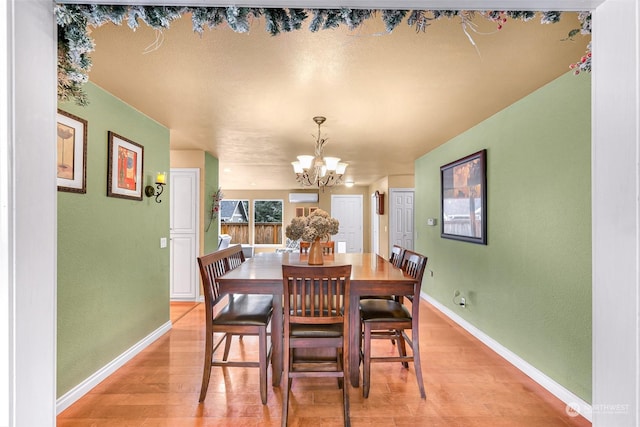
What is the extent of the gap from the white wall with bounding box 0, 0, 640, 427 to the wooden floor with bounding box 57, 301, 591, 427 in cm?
123

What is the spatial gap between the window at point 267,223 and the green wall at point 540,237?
7283 mm

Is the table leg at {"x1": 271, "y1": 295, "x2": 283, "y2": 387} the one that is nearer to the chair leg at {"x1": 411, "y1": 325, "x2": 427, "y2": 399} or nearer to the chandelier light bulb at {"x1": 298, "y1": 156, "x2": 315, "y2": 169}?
the chair leg at {"x1": 411, "y1": 325, "x2": 427, "y2": 399}

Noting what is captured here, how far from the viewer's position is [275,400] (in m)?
2.15

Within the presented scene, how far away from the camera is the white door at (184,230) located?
455 centimetres

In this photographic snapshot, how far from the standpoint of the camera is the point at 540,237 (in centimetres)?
239

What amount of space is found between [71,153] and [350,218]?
7.83 metres

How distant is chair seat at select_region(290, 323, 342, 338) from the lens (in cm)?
199

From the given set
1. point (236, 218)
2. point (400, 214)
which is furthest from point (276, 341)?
point (236, 218)

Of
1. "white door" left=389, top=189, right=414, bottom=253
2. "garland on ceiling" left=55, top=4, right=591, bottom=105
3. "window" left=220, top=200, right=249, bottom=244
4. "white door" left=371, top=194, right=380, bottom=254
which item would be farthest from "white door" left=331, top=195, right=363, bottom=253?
"garland on ceiling" left=55, top=4, right=591, bottom=105

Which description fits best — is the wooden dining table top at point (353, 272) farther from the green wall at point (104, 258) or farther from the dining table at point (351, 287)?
the green wall at point (104, 258)
